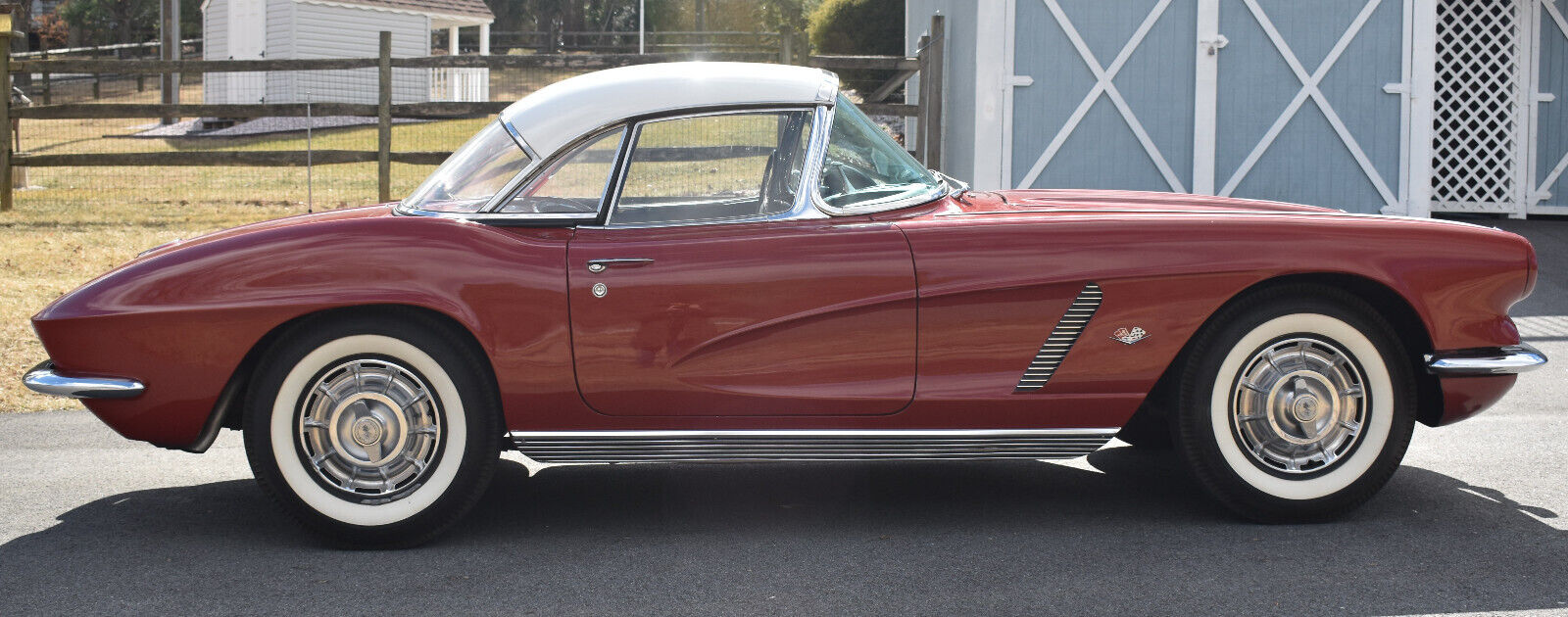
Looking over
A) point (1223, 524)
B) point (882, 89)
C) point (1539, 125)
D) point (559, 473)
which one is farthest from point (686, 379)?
point (1539, 125)

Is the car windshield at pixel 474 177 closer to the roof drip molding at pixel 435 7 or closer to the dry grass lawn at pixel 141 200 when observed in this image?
the dry grass lawn at pixel 141 200

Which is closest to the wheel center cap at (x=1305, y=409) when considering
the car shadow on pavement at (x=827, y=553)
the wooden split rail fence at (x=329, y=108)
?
the car shadow on pavement at (x=827, y=553)

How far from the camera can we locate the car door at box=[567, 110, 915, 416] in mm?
3787

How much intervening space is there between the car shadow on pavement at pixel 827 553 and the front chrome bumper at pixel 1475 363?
1.44 ft

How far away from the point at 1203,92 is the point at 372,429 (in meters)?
8.99

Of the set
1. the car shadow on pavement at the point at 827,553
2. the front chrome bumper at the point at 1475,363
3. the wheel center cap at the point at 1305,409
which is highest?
the front chrome bumper at the point at 1475,363

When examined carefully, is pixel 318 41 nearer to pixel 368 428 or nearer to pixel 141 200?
pixel 141 200

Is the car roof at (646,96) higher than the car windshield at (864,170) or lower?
higher

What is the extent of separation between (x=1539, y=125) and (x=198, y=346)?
13.7 metres

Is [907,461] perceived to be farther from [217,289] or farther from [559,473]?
[217,289]

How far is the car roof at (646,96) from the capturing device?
402 cm

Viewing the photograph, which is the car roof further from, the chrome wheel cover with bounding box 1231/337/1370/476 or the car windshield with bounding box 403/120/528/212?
the chrome wheel cover with bounding box 1231/337/1370/476

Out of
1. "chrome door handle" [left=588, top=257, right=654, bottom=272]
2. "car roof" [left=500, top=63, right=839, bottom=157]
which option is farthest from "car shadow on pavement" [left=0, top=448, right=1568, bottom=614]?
"car roof" [left=500, top=63, right=839, bottom=157]

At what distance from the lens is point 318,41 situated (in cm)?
3016
